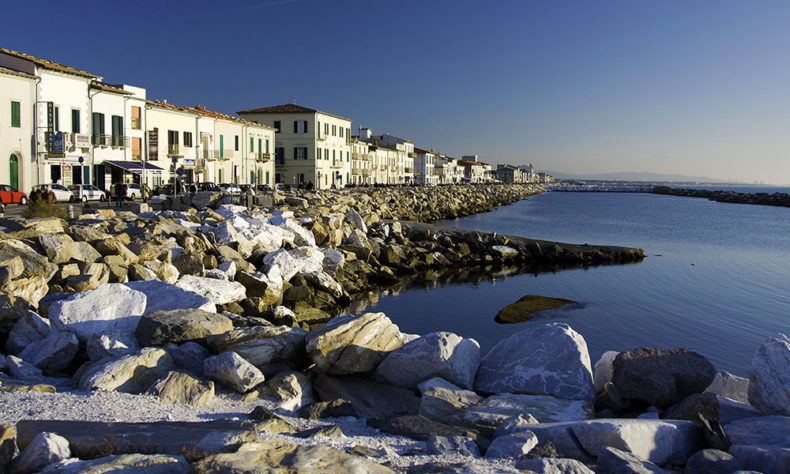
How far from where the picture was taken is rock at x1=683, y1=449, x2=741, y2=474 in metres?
4.84

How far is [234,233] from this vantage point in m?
15.5

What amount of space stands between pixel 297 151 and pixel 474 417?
54956 millimetres

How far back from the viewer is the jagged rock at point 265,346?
7.36 metres

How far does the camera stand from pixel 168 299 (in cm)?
900

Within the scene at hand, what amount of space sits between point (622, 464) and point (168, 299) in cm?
692

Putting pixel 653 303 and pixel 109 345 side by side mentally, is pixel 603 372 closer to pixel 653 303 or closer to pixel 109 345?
pixel 109 345

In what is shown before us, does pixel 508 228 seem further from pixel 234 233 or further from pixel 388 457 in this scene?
pixel 388 457

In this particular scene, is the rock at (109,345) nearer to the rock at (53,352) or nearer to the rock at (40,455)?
the rock at (53,352)

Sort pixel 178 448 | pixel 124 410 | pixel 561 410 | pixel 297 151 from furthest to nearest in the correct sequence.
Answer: pixel 297 151 < pixel 561 410 < pixel 124 410 < pixel 178 448

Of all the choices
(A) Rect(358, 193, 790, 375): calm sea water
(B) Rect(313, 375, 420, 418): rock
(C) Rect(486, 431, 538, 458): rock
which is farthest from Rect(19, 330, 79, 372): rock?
(A) Rect(358, 193, 790, 375): calm sea water

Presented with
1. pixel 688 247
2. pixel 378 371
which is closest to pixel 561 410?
pixel 378 371

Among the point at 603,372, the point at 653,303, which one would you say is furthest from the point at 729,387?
the point at 653,303

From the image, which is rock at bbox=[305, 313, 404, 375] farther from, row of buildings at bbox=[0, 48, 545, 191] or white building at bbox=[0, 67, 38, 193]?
white building at bbox=[0, 67, 38, 193]

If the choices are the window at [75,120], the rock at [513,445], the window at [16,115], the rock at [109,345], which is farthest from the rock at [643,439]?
the window at [75,120]
